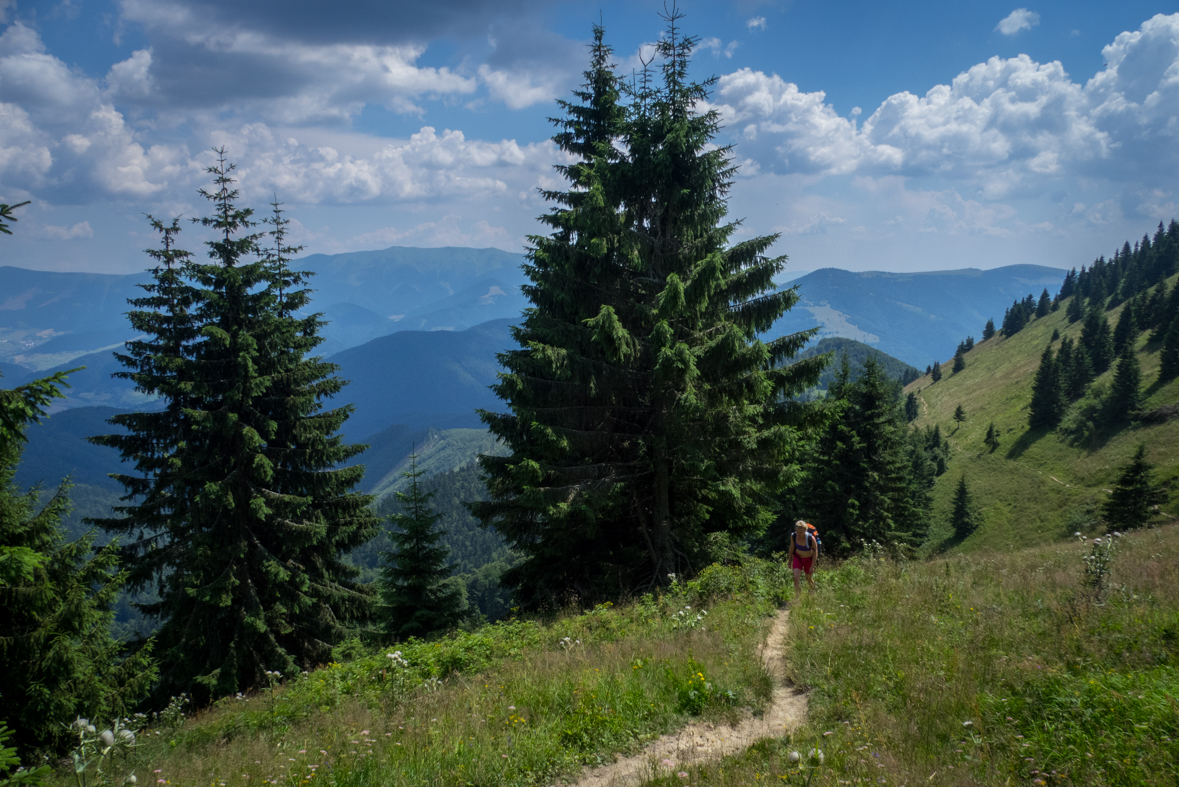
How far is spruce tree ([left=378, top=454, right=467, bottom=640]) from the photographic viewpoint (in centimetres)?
1839

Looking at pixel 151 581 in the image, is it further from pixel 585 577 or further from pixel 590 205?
pixel 590 205

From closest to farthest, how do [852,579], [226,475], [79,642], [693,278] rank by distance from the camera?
[852,579] < [79,642] < [693,278] < [226,475]

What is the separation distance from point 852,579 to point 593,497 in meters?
5.16

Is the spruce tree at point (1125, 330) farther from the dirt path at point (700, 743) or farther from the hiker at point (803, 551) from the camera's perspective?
the dirt path at point (700, 743)

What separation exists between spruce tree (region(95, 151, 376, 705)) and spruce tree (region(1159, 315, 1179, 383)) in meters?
101

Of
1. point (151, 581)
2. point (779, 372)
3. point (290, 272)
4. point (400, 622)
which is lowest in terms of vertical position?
point (400, 622)

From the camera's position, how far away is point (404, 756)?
482 cm

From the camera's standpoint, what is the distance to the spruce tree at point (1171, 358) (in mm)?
71688

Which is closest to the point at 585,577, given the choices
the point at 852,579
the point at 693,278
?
the point at 852,579

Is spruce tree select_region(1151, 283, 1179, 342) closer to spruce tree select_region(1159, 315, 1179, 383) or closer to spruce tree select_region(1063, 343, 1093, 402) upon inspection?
spruce tree select_region(1063, 343, 1093, 402)

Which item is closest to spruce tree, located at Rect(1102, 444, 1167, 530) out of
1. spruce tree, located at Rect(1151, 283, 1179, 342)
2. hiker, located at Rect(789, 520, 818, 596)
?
hiker, located at Rect(789, 520, 818, 596)

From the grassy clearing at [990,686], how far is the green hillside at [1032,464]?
128 feet

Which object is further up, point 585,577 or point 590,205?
point 590,205

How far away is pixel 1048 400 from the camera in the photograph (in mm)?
80500
